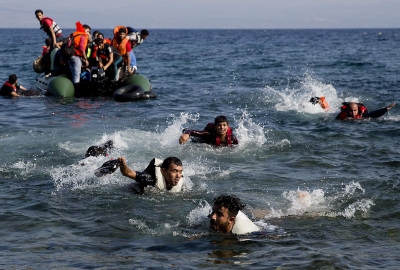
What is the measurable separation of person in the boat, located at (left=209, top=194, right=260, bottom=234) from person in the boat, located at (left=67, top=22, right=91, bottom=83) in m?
11.6

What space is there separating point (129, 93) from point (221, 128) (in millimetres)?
7683

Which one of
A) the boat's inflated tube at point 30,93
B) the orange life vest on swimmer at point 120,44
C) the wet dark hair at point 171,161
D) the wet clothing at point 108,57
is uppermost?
the orange life vest on swimmer at point 120,44

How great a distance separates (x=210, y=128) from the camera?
1141cm

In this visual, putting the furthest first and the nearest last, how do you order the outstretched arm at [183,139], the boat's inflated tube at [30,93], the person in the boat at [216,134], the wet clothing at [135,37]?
the boat's inflated tube at [30,93]
the wet clothing at [135,37]
the person in the boat at [216,134]
the outstretched arm at [183,139]

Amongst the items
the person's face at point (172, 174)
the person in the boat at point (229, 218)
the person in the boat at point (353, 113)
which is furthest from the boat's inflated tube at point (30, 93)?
the person in the boat at point (229, 218)

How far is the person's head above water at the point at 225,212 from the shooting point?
23.3ft

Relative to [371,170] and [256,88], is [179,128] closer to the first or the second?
[371,170]

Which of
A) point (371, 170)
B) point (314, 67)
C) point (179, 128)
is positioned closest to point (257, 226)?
point (371, 170)

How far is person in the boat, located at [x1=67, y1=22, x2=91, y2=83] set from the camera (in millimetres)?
17688

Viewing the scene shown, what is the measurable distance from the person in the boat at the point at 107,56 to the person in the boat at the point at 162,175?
9866 mm

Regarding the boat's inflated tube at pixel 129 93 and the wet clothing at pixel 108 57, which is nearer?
the wet clothing at pixel 108 57

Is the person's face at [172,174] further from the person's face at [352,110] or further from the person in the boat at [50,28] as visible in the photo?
the person in the boat at [50,28]

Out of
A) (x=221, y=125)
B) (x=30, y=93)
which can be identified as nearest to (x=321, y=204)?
(x=221, y=125)

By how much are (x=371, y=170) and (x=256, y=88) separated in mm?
12055
